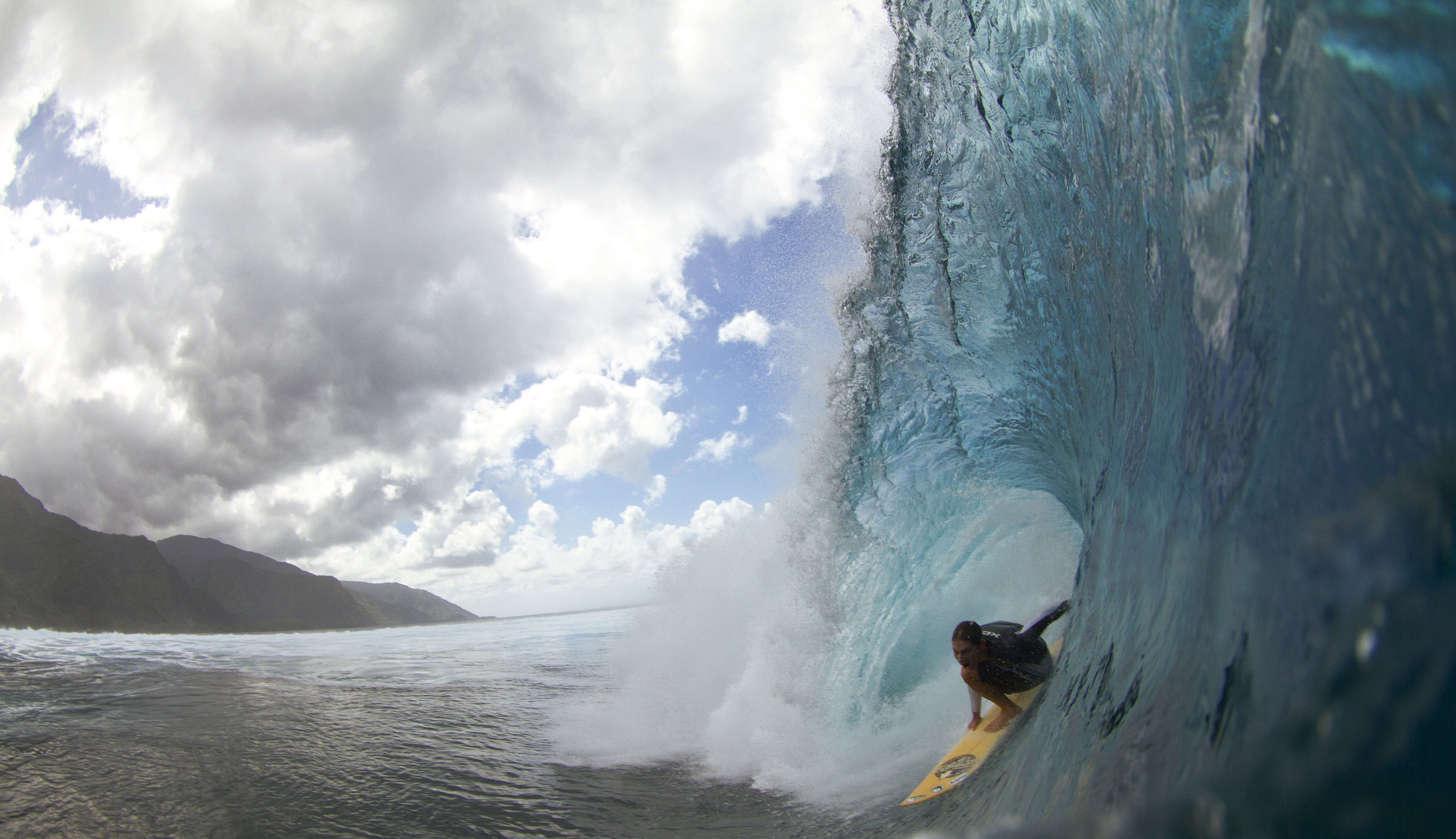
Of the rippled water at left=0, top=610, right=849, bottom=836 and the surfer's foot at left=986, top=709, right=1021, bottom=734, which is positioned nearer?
the surfer's foot at left=986, top=709, right=1021, bottom=734

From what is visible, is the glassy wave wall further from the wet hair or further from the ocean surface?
the wet hair

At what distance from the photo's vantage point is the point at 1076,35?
385cm

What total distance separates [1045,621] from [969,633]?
2.99ft

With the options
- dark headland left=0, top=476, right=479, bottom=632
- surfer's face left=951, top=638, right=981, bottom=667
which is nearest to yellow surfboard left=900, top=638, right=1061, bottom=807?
surfer's face left=951, top=638, right=981, bottom=667

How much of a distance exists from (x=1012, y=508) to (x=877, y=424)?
204 cm

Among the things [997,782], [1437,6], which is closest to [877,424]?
[997,782]

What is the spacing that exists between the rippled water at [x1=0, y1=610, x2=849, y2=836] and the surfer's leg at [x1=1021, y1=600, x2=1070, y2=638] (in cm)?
239

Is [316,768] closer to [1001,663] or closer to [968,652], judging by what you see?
[968,652]

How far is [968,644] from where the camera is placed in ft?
17.4

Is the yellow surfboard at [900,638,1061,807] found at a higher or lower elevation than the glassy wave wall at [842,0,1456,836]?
lower

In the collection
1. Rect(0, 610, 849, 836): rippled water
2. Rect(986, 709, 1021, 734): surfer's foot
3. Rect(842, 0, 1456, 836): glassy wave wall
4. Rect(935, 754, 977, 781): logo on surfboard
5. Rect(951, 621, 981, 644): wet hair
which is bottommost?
Rect(0, 610, 849, 836): rippled water

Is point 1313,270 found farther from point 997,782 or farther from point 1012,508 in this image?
point 1012,508

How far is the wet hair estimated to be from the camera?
5.30 meters

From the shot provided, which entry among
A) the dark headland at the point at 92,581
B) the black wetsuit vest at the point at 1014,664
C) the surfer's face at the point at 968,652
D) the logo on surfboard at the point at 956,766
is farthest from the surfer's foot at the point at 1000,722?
the dark headland at the point at 92,581
